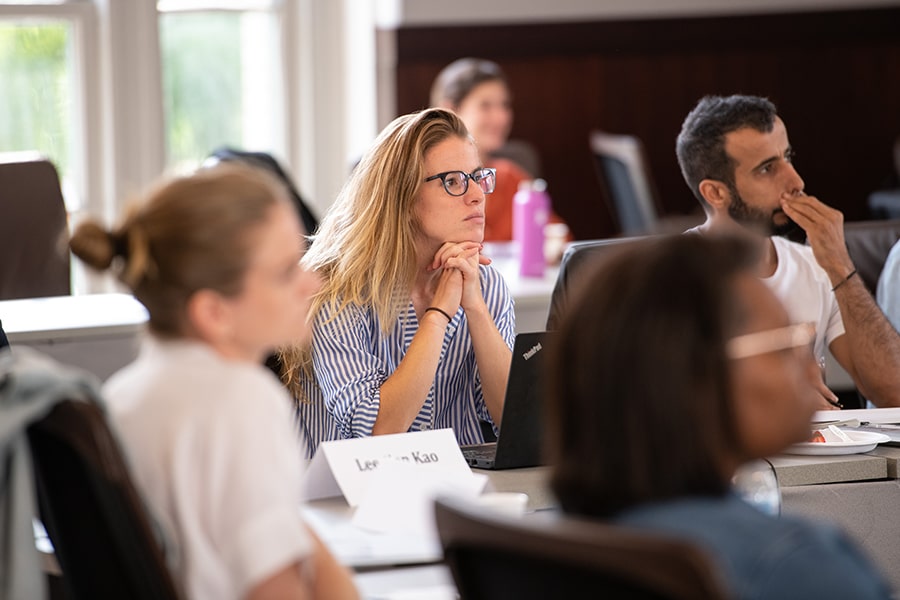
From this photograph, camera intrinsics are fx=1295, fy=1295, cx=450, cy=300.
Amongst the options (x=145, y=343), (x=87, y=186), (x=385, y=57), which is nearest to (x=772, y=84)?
(x=385, y=57)

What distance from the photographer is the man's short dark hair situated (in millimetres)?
2789

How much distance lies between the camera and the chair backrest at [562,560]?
2.99 ft

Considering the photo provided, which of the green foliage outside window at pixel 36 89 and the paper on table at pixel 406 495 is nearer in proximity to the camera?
the paper on table at pixel 406 495

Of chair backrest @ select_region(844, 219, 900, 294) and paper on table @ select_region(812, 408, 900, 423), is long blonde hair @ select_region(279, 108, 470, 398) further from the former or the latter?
chair backrest @ select_region(844, 219, 900, 294)

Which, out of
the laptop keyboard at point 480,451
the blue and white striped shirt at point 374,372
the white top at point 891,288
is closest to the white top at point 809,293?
the white top at point 891,288

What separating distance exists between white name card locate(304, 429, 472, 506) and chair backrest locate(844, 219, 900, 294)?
62.7 inches

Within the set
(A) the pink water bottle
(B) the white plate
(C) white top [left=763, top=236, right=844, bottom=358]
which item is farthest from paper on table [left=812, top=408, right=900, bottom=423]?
(A) the pink water bottle

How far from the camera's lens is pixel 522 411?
6.40ft

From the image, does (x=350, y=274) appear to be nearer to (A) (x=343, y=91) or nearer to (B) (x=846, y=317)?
(B) (x=846, y=317)

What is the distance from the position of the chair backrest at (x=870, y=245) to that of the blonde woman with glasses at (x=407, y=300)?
1.12m

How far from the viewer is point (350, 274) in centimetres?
228

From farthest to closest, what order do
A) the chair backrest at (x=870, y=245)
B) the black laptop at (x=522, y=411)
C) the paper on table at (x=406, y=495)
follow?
the chair backrest at (x=870, y=245), the black laptop at (x=522, y=411), the paper on table at (x=406, y=495)

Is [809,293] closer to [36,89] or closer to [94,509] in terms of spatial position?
[94,509]

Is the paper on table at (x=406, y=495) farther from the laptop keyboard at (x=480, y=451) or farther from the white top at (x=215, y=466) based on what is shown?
the white top at (x=215, y=466)
